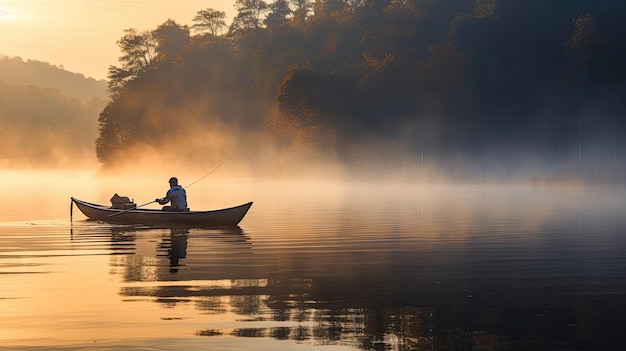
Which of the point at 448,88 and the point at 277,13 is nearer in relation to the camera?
the point at 448,88

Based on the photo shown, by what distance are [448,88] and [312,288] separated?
286ft

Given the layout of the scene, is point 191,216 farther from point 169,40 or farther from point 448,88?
point 169,40

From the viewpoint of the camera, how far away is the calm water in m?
15.1

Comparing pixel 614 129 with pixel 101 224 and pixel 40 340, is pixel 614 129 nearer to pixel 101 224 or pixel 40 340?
pixel 101 224

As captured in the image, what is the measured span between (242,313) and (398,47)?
99681mm

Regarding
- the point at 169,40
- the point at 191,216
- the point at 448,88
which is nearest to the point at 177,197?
the point at 191,216

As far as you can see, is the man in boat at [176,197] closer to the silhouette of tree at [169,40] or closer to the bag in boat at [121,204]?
the bag in boat at [121,204]

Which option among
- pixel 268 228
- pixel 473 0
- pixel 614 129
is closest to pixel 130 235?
pixel 268 228

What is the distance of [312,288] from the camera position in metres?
20.5

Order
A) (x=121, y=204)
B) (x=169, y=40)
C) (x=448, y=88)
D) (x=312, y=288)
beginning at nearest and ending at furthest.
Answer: (x=312, y=288) < (x=121, y=204) < (x=448, y=88) < (x=169, y=40)

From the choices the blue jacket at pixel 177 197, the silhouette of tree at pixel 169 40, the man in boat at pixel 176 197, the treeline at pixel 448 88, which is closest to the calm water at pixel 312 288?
the man in boat at pixel 176 197

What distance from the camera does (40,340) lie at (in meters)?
14.8

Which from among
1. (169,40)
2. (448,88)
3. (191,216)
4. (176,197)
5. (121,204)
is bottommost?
(191,216)

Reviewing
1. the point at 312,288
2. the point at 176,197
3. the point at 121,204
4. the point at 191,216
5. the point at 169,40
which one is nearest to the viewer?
the point at 312,288
